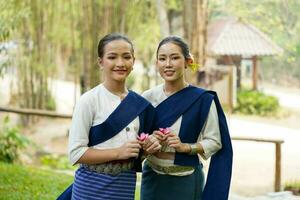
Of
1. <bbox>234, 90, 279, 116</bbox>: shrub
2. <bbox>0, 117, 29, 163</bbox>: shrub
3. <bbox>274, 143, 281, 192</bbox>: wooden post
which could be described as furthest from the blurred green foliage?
<bbox>234, 90, 279, 116</bbox>: shrub

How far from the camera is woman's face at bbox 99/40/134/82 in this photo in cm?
202

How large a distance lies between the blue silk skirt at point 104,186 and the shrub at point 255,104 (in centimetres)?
1540

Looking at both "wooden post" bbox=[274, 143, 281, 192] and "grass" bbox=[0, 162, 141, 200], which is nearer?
"grass" bbox=[0, 162, 141, 200]

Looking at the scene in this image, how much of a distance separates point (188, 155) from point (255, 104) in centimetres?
1547

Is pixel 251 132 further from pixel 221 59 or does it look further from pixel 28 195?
pixel 28 195

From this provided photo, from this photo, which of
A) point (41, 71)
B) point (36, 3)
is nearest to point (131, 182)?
point (36, 3)

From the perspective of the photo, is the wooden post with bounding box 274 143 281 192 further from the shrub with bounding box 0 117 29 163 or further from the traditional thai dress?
the traditional thai dress

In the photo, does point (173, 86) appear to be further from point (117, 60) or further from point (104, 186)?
point (104, 186)

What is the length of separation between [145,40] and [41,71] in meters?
2.90

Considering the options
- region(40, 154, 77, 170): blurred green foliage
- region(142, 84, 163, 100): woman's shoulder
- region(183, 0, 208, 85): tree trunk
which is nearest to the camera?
region(142, 84, 163, 100): woman's shoulder

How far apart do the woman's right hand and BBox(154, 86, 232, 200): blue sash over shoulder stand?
0.68ft

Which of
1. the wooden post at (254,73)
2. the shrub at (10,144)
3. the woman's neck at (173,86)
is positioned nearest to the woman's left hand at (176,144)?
the woman's neck at (173,86)

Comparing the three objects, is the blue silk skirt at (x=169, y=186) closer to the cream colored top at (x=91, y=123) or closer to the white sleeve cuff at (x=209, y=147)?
the white sleeve cuff at (x=209, y=147)

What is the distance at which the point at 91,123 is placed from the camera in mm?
1985
